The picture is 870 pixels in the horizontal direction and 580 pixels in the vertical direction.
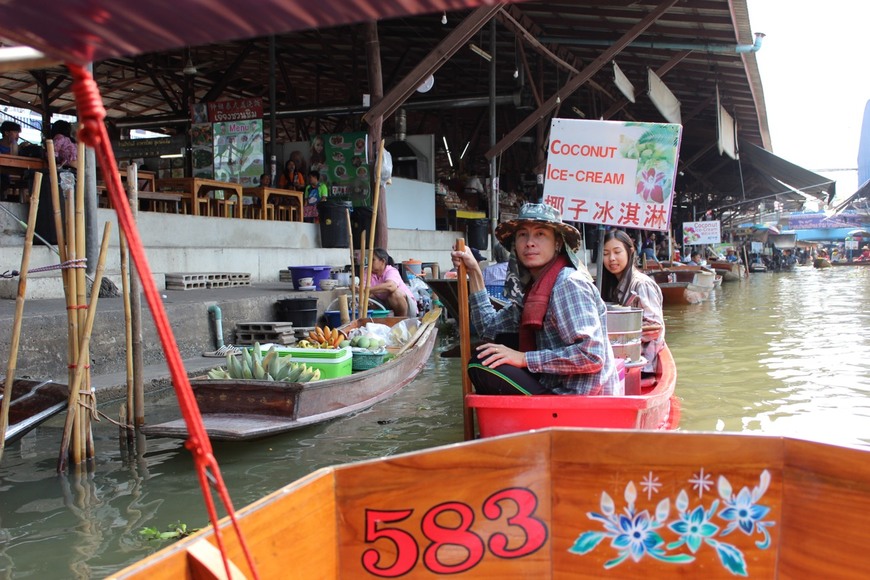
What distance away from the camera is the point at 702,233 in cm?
2227

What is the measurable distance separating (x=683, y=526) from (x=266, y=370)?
11.0 feet

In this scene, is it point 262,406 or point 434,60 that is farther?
point 434,60

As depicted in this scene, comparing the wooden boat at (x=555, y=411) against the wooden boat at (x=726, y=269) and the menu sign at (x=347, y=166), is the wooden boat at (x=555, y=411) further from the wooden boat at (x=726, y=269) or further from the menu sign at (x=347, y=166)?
the wooden boat at (x=726, y=269)

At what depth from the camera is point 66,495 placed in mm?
3918

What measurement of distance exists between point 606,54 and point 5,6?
11.1m

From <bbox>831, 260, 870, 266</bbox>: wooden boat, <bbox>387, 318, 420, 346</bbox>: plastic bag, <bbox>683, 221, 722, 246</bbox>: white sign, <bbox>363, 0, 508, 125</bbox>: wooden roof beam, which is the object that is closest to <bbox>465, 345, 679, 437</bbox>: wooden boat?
<bbox>387, 318, 420, 346</bbox>: plastic bag

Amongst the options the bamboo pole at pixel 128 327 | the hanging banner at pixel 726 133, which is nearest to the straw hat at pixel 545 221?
the bamboo pole at pixel 128 327

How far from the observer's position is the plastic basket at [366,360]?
568 cm

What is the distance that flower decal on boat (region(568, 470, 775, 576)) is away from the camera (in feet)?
6.64

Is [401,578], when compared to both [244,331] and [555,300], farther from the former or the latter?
[244,331]

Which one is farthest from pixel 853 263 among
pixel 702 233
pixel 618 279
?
pixel 618 279

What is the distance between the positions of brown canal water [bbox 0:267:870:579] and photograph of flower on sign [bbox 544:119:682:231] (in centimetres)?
170

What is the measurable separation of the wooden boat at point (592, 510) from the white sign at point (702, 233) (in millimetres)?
21403

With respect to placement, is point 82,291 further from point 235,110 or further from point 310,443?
point 235,110
